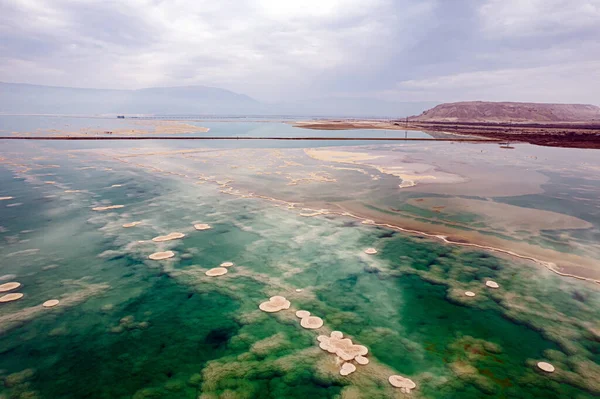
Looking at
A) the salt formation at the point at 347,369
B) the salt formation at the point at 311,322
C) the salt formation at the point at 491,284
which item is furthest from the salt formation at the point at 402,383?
the salt formation at the point at 491,284

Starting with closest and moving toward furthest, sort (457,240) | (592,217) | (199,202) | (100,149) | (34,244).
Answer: (34,244) < (457,240) < (592,217) < (199,202) < (100,149)

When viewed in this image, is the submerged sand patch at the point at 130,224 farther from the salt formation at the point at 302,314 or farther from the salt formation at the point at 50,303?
the salt formation at the point at 302,314

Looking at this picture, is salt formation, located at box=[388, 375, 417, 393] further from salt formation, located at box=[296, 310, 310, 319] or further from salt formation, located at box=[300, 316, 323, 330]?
salt formation, located at box=[296, 310, 310, 319]

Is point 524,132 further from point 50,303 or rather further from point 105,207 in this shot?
point 50,303

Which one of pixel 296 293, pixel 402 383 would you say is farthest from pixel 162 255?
pixel 402 383

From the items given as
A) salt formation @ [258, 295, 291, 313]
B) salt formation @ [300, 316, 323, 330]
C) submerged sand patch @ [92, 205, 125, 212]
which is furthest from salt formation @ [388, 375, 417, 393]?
submerged sand patch @ [92, 205, 125, 212]

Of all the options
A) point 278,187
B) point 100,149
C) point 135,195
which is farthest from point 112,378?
point 100,149

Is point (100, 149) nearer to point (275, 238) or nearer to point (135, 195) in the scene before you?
point (135, 195)
